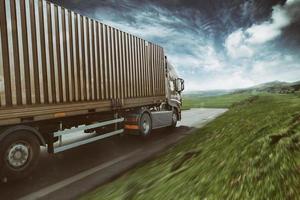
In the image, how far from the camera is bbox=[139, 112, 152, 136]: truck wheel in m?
8.67

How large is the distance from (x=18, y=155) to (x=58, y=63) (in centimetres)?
226

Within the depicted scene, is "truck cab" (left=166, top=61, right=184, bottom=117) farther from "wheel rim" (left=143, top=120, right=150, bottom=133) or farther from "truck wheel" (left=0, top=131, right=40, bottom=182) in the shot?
"truck wheel" (left=0, top=131, right=40, bottom=182)

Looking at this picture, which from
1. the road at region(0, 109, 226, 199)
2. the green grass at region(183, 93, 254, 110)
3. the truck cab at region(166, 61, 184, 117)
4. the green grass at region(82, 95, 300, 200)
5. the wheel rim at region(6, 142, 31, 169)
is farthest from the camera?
the green grass at region(183, 93, 254, 110)

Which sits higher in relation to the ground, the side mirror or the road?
the side mirror

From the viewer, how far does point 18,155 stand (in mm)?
4703

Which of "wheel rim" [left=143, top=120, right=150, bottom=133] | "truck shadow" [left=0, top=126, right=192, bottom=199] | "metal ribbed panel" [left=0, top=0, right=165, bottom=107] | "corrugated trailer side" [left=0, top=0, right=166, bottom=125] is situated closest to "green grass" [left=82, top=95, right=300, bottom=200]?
"truck shadow" [left=0, top=126, right=192, bottom=199]

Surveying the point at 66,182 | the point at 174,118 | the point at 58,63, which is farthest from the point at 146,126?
the point at 66,182

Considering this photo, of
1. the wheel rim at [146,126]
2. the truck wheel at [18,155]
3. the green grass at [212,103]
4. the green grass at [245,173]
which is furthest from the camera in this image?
the green grass at [212,103]

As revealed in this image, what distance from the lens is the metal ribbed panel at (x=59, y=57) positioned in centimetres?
455

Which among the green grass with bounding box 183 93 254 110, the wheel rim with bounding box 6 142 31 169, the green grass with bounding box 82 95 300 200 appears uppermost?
the green grass with bounding box 82 95 300 200

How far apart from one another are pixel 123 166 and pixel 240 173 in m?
4.24

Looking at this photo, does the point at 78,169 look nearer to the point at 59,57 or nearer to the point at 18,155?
the point at 18,155

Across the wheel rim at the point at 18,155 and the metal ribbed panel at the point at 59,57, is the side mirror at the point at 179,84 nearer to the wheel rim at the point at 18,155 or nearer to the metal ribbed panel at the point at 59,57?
the metal ribbed panel at the point at 59,57

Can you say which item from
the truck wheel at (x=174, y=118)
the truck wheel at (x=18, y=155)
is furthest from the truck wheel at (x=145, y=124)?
the truck wheel at (x=18, y=155)
